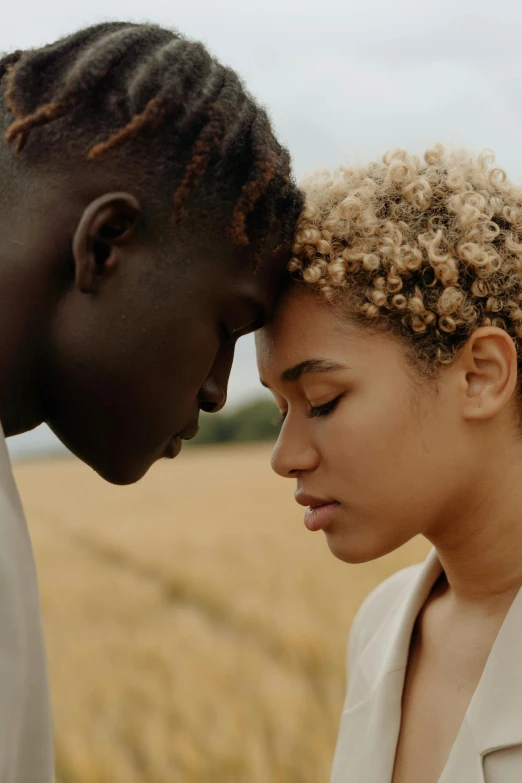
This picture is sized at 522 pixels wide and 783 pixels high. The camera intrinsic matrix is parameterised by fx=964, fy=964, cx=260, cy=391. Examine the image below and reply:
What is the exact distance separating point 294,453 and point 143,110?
86 centimetres

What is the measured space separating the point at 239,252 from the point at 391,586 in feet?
4.81

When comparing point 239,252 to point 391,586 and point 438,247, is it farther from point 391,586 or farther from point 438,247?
point 391,586

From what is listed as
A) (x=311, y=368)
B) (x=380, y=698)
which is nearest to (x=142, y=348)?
(x=311, y=368)

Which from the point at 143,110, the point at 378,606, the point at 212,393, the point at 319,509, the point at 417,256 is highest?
the point at 143,110

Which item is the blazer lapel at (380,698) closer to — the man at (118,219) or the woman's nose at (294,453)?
the woman's nose at (294,453)

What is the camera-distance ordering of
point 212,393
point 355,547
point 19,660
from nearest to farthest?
point 19,660, point 212,393, point 355,547

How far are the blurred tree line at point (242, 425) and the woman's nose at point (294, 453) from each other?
4112cm

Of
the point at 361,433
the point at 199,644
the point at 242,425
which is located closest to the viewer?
the point at 361,433

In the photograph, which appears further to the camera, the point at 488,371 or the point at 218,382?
A: the point at 488,371

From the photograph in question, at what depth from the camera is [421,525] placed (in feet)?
7.39

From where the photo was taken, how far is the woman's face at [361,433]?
215 cm

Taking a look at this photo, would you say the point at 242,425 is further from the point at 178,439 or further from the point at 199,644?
the point at 178,439

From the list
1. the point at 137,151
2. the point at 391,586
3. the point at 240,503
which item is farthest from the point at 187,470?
the point at 137,151

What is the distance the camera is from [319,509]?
7.45ft
